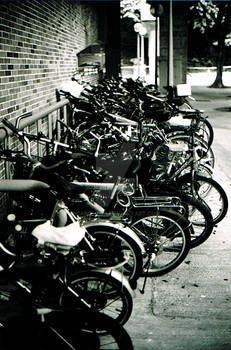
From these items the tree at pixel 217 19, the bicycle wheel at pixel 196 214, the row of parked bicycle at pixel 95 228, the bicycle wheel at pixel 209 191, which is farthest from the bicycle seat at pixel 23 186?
the tree at pixel 217 19

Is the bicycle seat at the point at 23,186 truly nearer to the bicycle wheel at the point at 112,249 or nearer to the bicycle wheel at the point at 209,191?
the bicycle wheel at the point at 112,249

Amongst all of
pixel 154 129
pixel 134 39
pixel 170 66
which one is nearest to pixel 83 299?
pixel 154 129

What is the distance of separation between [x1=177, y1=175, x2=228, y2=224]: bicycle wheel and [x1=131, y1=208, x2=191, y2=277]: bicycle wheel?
73cm

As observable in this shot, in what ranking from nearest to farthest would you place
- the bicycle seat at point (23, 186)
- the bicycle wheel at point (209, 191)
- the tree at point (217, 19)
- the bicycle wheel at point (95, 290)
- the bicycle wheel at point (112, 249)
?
1. the bicycle wheel at point (95, 290)
2. the bicycle wheel at point (112, 249)
3. the bicycle seat at point (23, 186)
4. the bicycle wheel at point (209, 191)
5. the tree at point (217, 19)

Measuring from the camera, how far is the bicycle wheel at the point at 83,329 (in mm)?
2535

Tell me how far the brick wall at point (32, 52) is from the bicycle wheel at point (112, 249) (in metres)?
2.43

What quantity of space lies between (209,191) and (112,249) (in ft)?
7.54

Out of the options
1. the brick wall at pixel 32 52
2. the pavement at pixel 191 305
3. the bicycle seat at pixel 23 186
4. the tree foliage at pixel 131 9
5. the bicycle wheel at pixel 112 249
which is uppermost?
the tree foliage at pixel 131 9

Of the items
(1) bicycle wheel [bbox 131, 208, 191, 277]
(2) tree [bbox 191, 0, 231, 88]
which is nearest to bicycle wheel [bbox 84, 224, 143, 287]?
(1) bicycle wheel [bbox 131, 208, 191, 277]

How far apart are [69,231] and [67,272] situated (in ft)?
1.19

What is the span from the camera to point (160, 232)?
418 centimetres

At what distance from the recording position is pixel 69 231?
8.55 feet

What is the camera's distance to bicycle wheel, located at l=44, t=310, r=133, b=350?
254 centimetres

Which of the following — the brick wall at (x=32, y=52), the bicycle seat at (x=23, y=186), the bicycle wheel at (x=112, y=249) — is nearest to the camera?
the bicycle wheel at (x=112, y=249)
